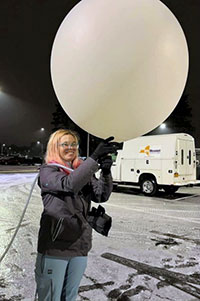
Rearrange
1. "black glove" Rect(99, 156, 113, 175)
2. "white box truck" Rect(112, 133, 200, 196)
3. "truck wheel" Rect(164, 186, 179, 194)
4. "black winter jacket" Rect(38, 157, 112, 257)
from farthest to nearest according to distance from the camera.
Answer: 1. "truck wheel" Rect(164, 186, 179, 194)
2. "white box truck" Rect(112, 133, 200, 196)
3. "black glove" Rect(99, 156, 113, 175)
4. "black winter jacket" Rect(38, 157, 112, 257)

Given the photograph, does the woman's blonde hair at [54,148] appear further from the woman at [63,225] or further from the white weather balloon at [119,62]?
the white weather balloon at [119,62]

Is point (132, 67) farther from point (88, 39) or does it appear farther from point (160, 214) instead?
point (160, 214)

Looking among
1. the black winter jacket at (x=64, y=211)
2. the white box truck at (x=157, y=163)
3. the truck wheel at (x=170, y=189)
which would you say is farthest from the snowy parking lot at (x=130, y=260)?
the truck wheel at (x=170, y=189)

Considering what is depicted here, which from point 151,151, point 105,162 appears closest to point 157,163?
point 151,151

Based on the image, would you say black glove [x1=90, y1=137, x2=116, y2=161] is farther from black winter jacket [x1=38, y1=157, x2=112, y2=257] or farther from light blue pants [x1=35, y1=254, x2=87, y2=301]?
light blue pants [x1=35, y1=254, x2=87, y2=301]

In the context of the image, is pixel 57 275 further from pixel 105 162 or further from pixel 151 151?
pixel 151 151

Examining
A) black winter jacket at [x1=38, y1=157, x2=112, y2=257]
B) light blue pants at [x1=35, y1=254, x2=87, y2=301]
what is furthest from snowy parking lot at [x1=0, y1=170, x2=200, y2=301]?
black winter jacket at [x1=38, y1=157, x2=112, y2=257]

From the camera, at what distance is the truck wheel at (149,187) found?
31.4ft

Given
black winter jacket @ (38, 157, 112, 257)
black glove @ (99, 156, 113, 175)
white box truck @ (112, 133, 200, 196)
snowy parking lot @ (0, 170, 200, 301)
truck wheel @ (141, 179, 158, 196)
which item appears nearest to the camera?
black winter jacket @ (38, 157, 112, 257)

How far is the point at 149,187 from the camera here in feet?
31.8

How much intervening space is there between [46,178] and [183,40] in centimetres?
140

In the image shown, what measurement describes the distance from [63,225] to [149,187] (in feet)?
27.6

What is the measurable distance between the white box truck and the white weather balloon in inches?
301

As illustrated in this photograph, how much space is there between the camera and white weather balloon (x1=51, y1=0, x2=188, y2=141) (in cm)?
162
